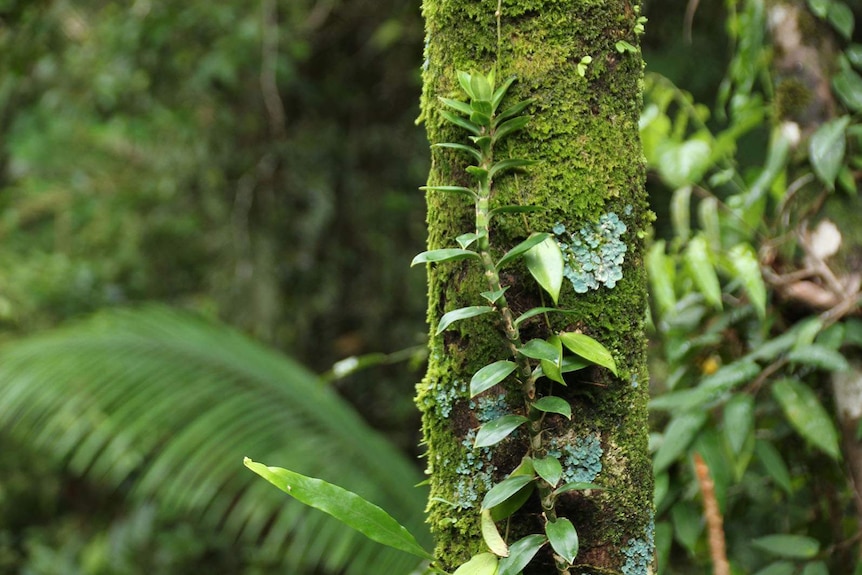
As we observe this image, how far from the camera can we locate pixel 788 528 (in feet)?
4.54

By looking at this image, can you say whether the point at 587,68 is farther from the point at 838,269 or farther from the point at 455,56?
the point at 838,269

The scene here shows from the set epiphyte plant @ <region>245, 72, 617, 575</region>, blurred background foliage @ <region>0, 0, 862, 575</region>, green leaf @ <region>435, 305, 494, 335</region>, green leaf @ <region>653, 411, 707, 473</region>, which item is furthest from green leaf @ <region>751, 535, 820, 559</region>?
blurred background foliage @ <region>0, 0, 862, 575</region>

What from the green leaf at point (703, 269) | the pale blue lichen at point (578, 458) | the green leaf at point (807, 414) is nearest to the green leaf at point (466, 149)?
the pale blue lichen at point (578, 458)

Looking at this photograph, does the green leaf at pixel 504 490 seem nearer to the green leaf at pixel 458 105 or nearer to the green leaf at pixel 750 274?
the green leaf at pixel 458 105

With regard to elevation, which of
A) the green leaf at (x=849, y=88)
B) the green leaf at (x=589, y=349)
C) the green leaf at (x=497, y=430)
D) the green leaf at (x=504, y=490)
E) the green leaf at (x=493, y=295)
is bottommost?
the green leaf at (x=504, y=490)

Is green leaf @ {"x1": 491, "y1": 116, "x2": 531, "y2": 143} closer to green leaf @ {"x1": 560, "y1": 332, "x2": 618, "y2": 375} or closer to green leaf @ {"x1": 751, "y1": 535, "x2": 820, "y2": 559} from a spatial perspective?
green leaf @ {"x1": 560, "y1": 332, "x2": 618, "y2": 375}

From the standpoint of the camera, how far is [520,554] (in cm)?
65

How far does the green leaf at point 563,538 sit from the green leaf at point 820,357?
560 millimetres

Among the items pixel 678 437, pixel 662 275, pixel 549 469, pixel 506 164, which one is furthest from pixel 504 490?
pixel 662 275

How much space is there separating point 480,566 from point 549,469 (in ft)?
0.31

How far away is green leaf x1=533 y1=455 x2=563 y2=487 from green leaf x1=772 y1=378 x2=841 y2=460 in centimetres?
58

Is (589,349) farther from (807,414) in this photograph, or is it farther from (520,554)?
(807,414)

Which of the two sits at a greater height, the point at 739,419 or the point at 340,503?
the point at 739,419

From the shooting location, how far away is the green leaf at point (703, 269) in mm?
1110
